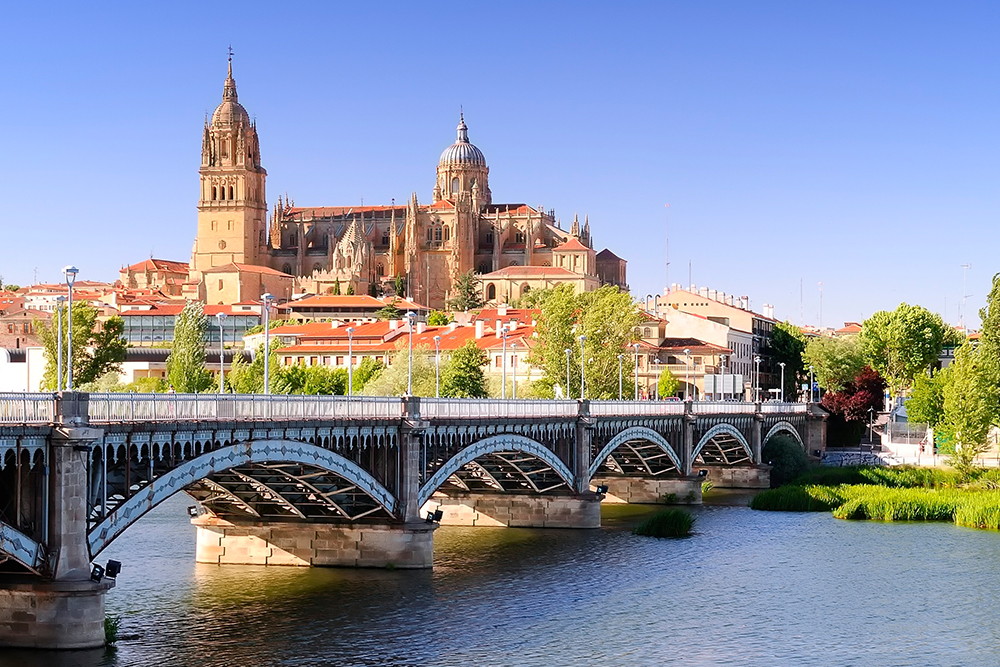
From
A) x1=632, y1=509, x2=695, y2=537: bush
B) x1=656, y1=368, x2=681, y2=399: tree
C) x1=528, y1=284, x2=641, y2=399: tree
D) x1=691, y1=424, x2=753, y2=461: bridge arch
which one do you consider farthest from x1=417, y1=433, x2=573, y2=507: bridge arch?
x1=656, y1=368, x2=681, y2=399: tree

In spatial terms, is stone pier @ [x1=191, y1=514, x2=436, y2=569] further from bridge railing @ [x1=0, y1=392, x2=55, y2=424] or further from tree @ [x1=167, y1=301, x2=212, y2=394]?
tree @ [x1=167, y1=301, x2=212, y2=394]

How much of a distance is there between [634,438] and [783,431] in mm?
33479

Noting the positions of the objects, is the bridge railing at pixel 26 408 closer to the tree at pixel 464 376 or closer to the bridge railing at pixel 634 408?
the bridge railing at pixel 634 408

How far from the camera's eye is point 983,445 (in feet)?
282

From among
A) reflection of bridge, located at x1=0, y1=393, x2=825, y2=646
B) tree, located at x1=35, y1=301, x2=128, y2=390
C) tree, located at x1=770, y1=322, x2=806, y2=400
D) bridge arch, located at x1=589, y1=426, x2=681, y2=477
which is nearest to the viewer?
reflection of bridge, located at x1=0, y1=393, x2=825, y2=646

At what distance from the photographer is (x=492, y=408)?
54.1 meters

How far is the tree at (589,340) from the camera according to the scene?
103 metres

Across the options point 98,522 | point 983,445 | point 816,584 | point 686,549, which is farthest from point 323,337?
point 98,522

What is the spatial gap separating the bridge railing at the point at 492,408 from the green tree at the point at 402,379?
36.8 metres

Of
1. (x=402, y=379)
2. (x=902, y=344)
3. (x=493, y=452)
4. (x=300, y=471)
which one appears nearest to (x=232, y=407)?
(x=300, y=471)

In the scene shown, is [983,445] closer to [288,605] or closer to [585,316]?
[585,316]

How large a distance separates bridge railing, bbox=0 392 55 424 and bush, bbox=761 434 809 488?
206ft

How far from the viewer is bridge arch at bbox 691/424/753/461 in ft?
256

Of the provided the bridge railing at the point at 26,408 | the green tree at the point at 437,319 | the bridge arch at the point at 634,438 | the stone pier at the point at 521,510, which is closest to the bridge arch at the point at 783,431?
the bridge arch at the point at 634,438
